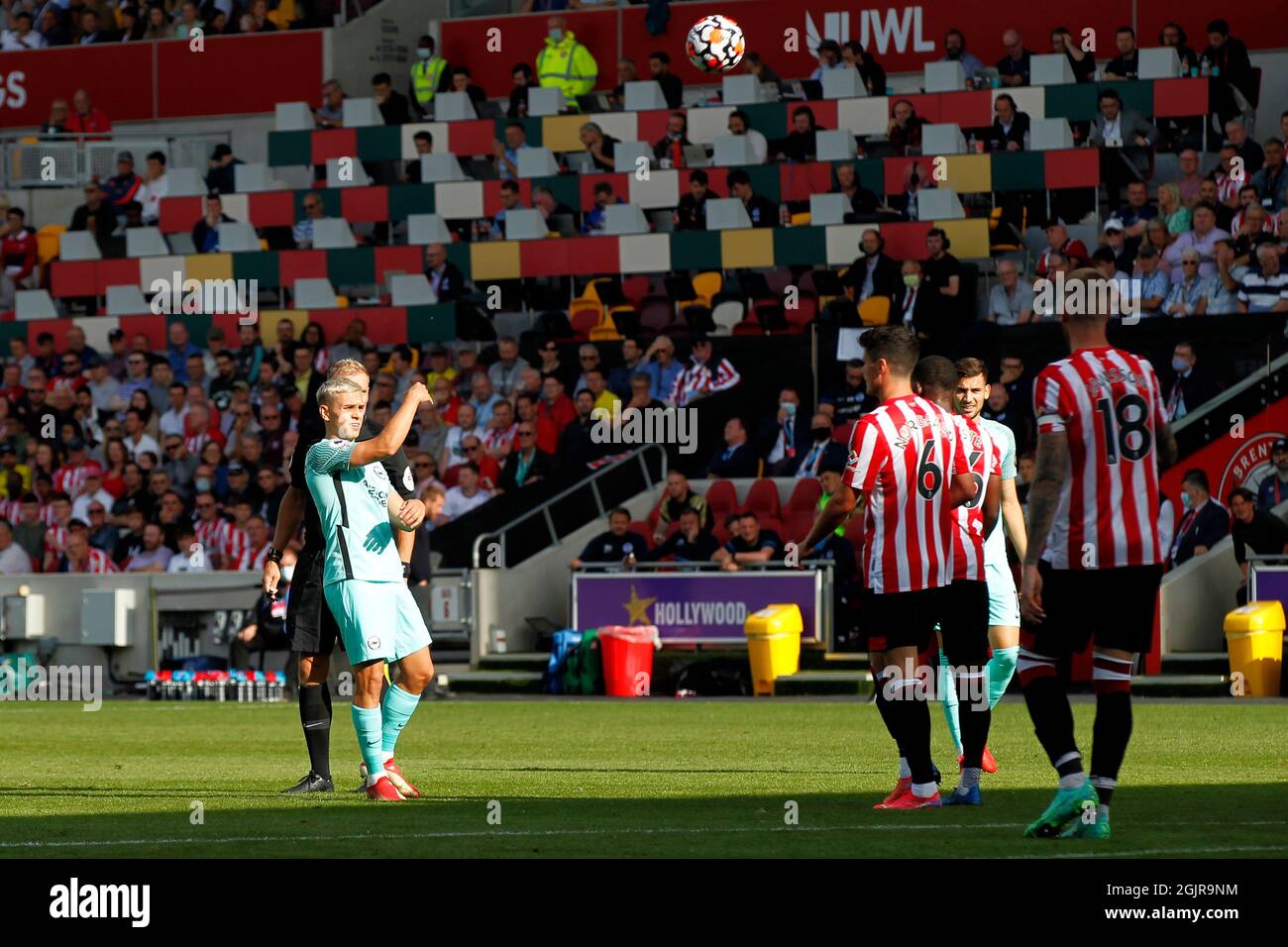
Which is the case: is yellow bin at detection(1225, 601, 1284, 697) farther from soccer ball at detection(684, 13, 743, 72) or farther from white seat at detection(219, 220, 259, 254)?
white seat at detection(219, 220, 259, 254)

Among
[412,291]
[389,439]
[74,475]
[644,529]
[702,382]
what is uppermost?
[412,291]

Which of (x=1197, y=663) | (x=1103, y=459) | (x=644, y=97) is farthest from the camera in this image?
(x=644, y=97)

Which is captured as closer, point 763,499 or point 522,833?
point 522,833

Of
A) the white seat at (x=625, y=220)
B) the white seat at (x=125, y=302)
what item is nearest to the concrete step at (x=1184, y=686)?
the white seat at (x=625, y=220)

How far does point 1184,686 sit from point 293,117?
56.7 ft

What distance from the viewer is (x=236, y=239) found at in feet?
99.5

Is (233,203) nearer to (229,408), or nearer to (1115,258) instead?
(229,408)

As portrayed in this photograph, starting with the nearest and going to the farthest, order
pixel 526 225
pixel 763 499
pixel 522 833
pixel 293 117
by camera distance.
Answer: pixel 522 833 < pixel 763 499 < pixel 526 225 < pixel 293 117

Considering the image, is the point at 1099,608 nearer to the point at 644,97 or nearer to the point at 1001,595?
the point at 1001,595

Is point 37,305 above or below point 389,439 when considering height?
above

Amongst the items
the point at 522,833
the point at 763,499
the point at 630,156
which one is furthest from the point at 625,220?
the point at 522,833

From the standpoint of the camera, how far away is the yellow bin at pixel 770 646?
20.9 m
